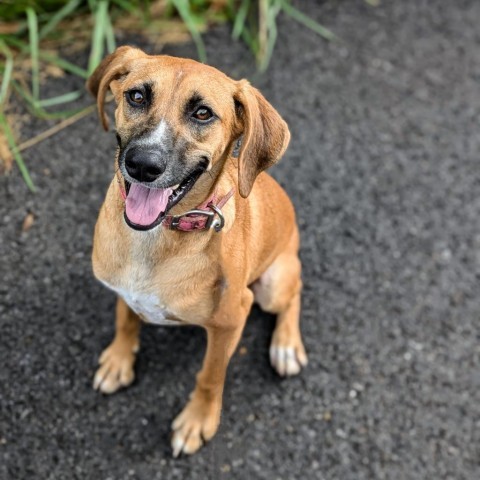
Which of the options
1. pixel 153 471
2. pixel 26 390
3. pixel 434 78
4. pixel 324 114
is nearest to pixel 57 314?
pixel 26 390

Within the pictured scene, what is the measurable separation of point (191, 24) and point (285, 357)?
260cm

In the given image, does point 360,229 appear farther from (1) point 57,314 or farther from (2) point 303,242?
(1) point 57,314

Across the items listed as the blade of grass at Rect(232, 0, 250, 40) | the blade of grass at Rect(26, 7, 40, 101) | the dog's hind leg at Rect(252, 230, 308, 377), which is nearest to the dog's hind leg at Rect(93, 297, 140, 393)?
the dog's hind leg at Rect(252, 230, 308, 377)

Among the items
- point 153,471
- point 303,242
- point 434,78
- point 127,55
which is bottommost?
point 153,471

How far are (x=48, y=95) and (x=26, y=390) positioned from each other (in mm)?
2203

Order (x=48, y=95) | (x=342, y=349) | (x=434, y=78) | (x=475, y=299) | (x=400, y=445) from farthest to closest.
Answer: (x=434, y=78) < (x=48, y=95) < (x=475, y=299) < (x=342, y=349) < (x=400, y=445)

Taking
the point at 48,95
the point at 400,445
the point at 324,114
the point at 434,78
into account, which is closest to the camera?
the point at 400,445

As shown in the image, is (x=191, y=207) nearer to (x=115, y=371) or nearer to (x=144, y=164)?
(x=144, y=164)

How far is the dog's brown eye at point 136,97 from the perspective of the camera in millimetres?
2936

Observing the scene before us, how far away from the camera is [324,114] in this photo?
5.55 meters

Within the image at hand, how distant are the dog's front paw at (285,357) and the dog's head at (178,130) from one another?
61.5 inches

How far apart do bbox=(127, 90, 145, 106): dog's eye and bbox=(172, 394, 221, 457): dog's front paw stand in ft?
5.72

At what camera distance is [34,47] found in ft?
16.5

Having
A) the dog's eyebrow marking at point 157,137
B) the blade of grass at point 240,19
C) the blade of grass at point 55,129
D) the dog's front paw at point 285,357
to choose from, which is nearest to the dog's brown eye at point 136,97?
the dog's eyebrow marking at point 157,137
